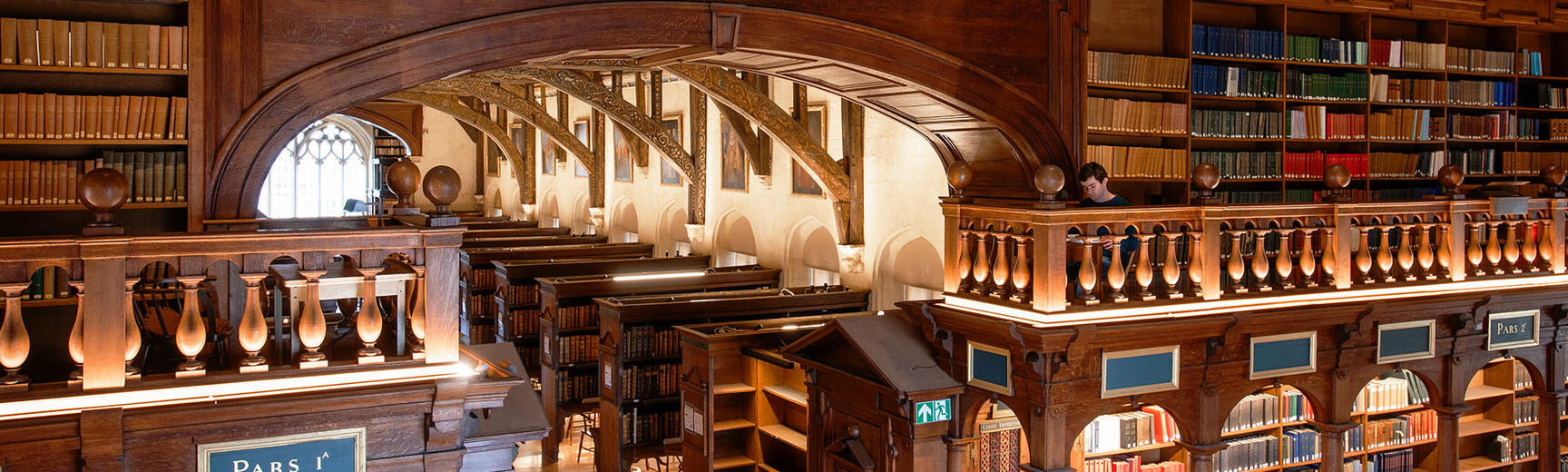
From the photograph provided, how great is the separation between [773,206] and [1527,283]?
240 inches

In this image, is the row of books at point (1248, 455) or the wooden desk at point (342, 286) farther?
the row of books at point (1248, 455)

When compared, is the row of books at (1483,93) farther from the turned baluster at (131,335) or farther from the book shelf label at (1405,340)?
the turned baluster at (131,335)

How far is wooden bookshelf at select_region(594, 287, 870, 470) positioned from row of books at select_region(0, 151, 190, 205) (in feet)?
11.4

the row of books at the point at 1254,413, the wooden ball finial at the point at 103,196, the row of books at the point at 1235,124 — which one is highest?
the row of books at the point at 1235,124

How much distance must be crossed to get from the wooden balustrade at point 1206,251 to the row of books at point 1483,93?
143 centimetres

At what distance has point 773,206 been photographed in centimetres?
1126

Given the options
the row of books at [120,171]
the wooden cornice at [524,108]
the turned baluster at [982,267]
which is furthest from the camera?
the wooden cornice at [524,108]

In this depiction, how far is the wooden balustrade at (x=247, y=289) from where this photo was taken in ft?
12.4

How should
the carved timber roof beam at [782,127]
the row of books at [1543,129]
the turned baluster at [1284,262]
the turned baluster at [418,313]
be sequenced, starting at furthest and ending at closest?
1. the carved timber roof beam at [782,127]
2. the row of books at [1543,129]
3. the turned baluster at [1284,262]
4. the turned baluster at [418,313]

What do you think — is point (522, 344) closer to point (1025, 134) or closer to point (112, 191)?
point (1025, 134)

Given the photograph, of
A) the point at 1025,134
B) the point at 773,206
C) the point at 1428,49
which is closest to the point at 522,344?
the point at 773,206

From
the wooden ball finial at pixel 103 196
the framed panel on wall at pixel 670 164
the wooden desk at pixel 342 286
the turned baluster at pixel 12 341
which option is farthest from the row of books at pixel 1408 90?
the turned baluster at pixel 12 341

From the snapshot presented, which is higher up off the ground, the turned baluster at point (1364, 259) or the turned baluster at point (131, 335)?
the turned baluster at point (1364, 259)

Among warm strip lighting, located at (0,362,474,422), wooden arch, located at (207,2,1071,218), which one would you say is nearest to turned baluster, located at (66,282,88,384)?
warm strip lighting, located at (0,362,474,422)
